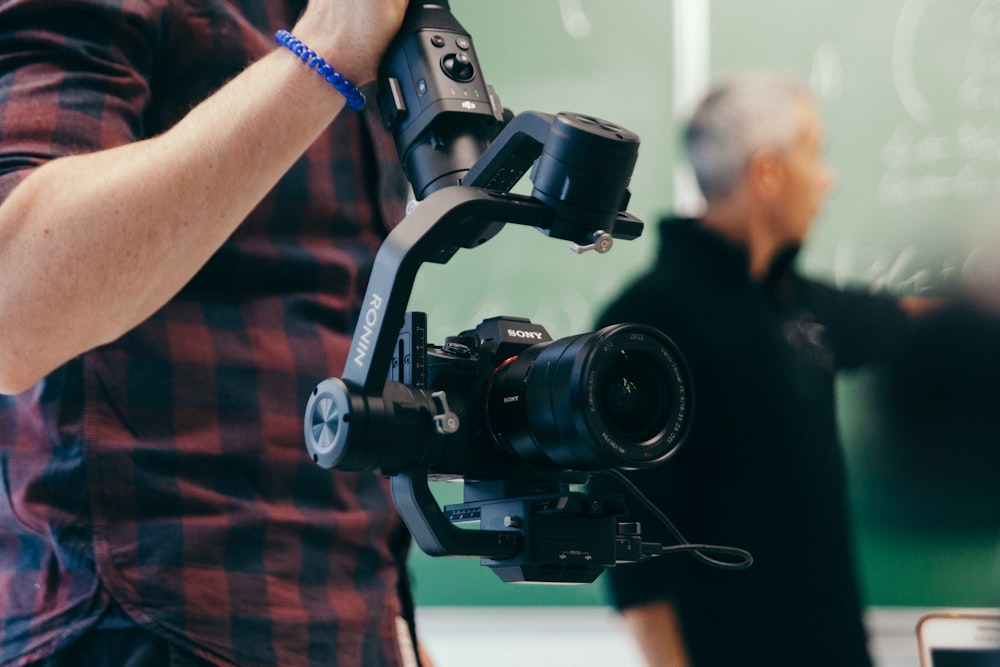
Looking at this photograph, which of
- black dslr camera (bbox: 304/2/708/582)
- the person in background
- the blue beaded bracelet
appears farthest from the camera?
the person in background

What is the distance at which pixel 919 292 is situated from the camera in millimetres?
1919

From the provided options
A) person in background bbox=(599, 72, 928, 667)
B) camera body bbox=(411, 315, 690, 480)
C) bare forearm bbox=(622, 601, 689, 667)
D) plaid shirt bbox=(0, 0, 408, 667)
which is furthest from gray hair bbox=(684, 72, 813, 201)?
camera body bbox=(411, 315, 690, 480)

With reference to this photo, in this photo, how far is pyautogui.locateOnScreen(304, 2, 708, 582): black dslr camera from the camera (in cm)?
57

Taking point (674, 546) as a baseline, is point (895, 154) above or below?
above

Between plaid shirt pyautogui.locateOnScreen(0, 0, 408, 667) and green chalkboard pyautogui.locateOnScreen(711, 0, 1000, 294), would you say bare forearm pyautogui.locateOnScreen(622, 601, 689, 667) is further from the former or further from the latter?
plaid shirt pyautogui.locateOnScreen(0, 0, 408, 667)

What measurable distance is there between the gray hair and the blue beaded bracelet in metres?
1.21

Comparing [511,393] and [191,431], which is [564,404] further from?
[191,431]

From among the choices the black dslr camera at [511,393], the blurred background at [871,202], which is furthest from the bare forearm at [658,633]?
the black dslr camera at [511,393]

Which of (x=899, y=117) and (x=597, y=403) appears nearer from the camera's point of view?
(x=597, y=403)

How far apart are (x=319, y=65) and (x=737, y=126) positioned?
128cm

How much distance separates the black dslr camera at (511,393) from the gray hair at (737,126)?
1216mm

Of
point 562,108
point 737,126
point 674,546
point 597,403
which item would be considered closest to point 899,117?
point 737,126

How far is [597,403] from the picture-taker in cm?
58

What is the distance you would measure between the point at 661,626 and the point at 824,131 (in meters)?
0.91
